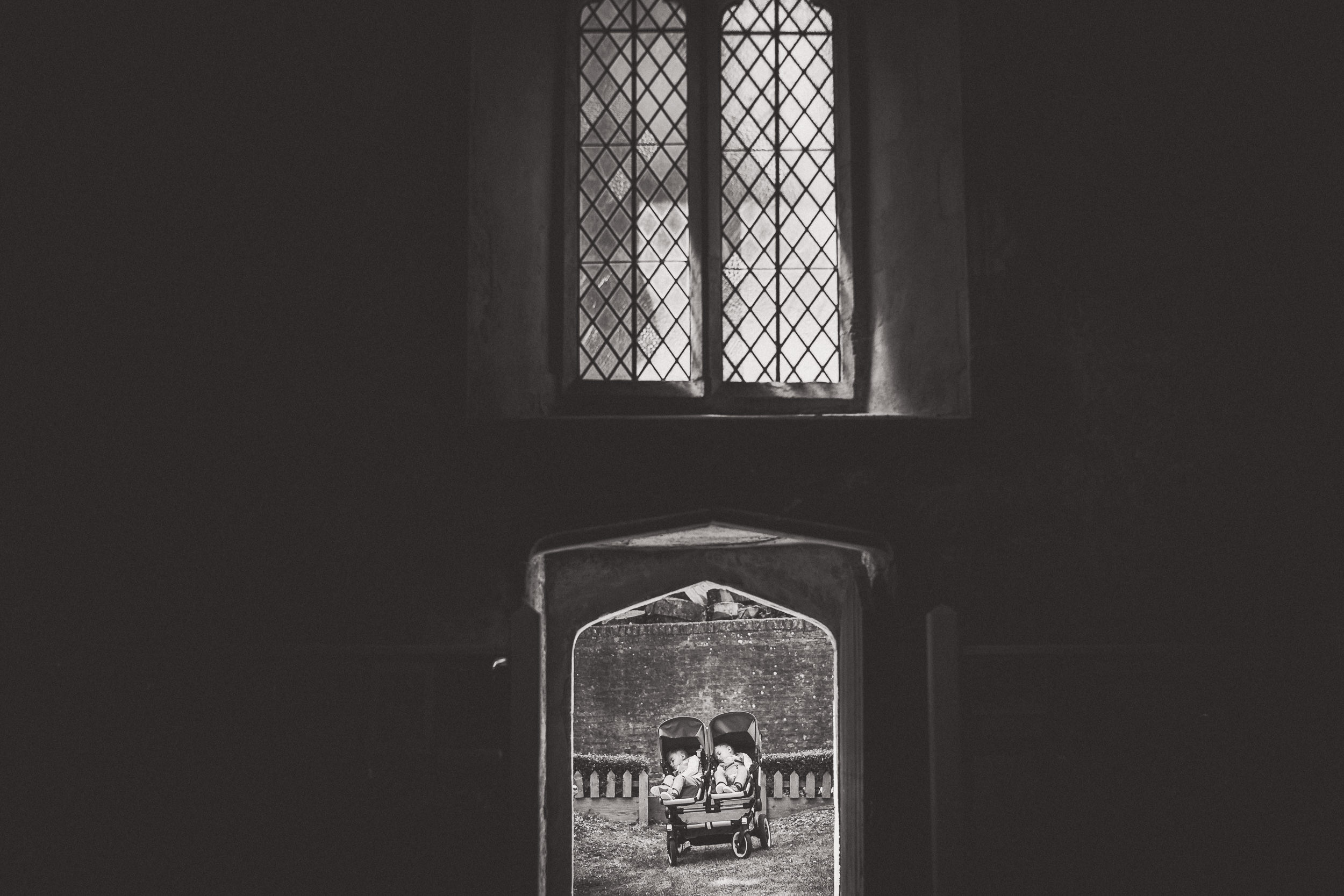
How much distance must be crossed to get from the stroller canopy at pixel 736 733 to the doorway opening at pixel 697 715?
1cm

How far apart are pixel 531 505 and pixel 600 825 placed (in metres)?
9.41

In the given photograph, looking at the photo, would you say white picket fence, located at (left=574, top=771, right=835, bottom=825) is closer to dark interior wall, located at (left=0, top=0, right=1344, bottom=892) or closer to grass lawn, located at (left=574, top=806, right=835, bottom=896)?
grass lawn, located at (left=574, top=806, right=835, bottom=896)

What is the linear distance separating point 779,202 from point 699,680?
30.6 ft

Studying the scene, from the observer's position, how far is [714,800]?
1152 centimetres

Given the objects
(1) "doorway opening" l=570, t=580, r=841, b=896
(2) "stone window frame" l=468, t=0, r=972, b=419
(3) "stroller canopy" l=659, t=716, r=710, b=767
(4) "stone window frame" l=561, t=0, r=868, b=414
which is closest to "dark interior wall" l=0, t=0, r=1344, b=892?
(2) "stone window frame" l=468, t=0, r=972, b=419

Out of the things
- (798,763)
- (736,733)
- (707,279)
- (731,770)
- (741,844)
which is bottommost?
(741,844)

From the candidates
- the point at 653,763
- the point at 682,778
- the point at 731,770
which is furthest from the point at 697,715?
the point at 731,770

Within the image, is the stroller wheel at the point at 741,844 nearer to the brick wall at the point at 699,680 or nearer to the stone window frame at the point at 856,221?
the brick wall at the point at 699,680

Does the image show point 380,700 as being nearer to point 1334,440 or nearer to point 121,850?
point 121,850

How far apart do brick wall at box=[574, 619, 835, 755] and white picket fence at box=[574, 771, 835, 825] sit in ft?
1.06

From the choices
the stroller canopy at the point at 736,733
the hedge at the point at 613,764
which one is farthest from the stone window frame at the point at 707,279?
the hedge at the point at 613,764

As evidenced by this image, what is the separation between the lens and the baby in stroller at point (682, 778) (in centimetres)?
1223

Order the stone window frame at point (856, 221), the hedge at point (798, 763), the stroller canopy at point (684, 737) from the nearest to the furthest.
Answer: the stone window frame at point (856, 221), the stroller canopy at point (684, 737), the hedge at point (798, 763)

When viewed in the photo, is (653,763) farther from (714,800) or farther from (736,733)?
(714,800)
